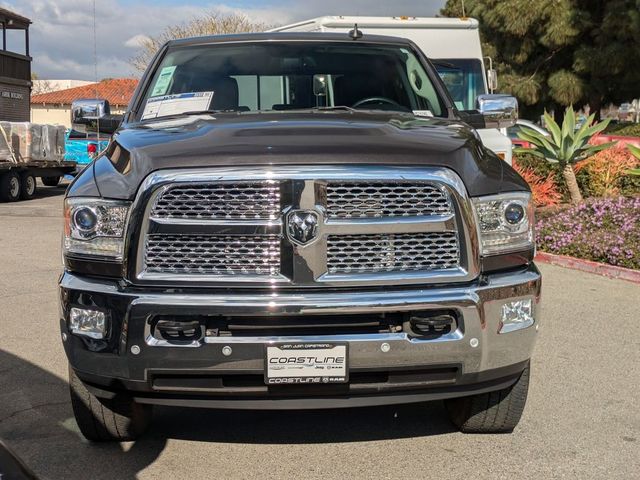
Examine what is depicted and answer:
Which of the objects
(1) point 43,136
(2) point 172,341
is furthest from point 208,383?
(1) point 43,136

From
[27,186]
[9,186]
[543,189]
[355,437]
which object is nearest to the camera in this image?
[355,437]

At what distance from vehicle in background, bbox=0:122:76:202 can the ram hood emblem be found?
16.0 metres

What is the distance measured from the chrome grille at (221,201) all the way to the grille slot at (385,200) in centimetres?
24

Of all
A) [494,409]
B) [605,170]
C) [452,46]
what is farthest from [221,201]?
[452,46]

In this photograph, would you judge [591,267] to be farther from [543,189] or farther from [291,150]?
[291,150]

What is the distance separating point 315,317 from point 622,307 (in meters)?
4.60

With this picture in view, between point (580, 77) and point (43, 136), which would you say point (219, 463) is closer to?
point (43, 136)

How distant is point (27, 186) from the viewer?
749 inches

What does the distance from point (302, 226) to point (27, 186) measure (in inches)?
683

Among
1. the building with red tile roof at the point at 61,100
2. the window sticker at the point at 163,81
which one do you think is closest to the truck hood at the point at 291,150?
the window sticker at the point at 163,81

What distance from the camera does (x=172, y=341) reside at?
3082 mm

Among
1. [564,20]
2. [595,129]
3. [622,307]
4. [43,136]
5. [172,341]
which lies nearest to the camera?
[172,341]

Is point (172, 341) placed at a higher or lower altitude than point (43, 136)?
lower

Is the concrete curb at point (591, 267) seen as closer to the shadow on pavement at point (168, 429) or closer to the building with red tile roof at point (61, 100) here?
the shadow on pavement at point (168, 429)
